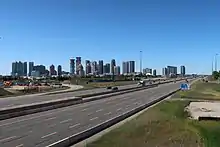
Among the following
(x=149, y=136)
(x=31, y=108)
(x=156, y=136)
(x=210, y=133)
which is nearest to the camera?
(x=149, y=136)

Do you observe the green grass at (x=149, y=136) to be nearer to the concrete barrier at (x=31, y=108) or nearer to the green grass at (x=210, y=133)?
the green grass at (x=210, y=133)

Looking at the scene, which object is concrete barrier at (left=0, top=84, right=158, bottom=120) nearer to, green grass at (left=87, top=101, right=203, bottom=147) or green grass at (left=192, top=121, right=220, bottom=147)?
green grass at (left=87, top=101, right=203, bottom=147)

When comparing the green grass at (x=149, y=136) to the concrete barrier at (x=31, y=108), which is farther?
the concrete barrier at (x=31, y=108)

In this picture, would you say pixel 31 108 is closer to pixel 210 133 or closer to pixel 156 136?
pixel 156 136

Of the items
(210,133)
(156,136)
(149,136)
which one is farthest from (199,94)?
(149,136)

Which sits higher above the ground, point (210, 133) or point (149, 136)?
point (149, 136)

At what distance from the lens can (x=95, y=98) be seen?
67.9 m

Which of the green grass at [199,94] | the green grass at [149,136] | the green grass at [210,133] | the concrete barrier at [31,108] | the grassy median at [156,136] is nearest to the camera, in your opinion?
the green grass at [149,136]

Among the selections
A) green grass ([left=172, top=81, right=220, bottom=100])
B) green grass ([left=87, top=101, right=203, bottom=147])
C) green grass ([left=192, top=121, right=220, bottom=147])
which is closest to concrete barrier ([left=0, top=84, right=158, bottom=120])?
green grass ([left=87, top=101, right=203, bottom=147])

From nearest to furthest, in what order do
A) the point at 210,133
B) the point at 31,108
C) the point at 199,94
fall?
the point at 210,133 < the point at 31,108 < the point at 199,94

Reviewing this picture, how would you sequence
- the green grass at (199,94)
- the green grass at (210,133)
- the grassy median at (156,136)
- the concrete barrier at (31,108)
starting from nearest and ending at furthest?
the grassy median at (156,136) → the green grass at (210,133) → the concrete barrier at (31,108) → the green grass at (199,94)

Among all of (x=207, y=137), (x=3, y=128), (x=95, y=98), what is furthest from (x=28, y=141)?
(x=95, y=98)

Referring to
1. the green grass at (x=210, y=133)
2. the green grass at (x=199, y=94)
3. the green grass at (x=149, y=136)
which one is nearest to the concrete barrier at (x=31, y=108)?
the green grass at (x=149, y=136)

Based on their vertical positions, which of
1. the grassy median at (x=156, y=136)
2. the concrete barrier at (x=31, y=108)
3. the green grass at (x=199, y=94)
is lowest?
the green grass at (x=199, y=94)
